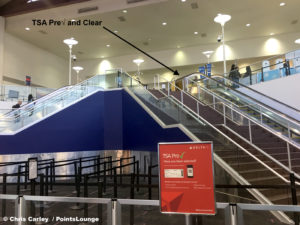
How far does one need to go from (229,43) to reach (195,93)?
40.9ft

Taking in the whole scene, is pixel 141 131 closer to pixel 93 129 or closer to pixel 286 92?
pixel 93 129

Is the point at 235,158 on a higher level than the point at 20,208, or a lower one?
higher

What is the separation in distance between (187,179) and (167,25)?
15.5 m

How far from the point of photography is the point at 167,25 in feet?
53.3

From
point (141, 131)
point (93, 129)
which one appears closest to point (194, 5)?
point (141, 131)

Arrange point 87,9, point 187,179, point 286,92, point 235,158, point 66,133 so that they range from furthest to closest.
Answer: point 87,9
point 66,133
point 286,92
point 235,158
point 187,179

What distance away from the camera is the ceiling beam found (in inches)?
612

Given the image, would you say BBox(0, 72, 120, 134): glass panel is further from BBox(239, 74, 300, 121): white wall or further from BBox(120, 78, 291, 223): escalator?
BBox(239, 74, 300, 121): white wall

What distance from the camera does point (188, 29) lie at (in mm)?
17000

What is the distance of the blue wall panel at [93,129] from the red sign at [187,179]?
19.4 ft

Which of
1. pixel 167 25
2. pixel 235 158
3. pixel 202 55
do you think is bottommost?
pixel 235 158

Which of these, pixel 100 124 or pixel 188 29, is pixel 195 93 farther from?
pixel 188 29

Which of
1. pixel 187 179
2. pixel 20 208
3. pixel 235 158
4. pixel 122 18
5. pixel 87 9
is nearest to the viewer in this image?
pixel 187 179

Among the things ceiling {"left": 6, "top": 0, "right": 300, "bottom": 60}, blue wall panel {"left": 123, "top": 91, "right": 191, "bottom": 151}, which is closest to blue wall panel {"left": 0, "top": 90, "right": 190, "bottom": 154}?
blue wall panel {"left": 123, "top": 91, "right": 191, "bottom": 151}
